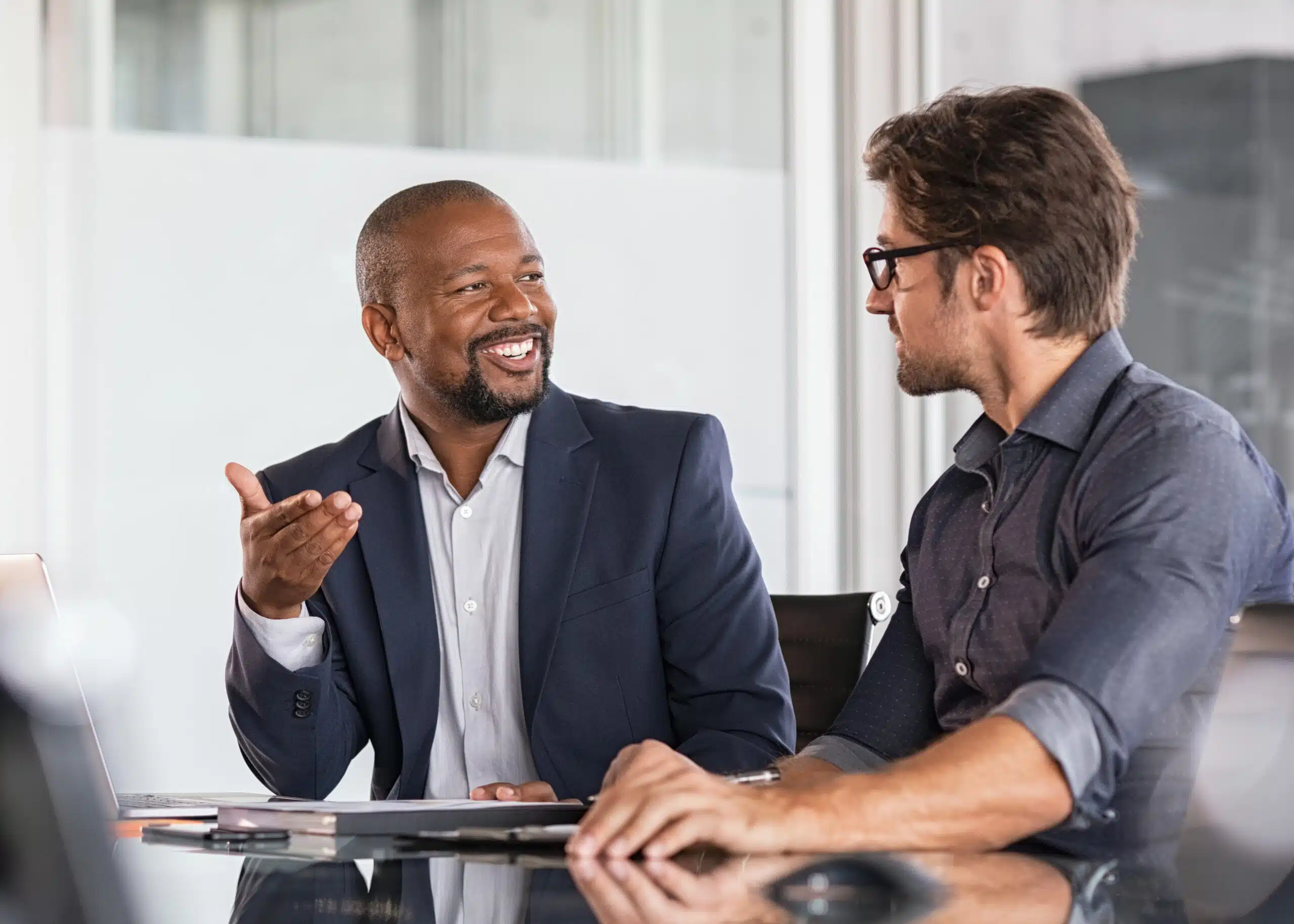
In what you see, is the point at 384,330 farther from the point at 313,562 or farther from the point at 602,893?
the point at 602,893

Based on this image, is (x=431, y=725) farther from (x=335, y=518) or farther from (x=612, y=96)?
(x=612, y=96)

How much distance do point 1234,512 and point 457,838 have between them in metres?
0.72

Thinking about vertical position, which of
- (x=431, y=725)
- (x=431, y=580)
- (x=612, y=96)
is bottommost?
(x=431, y=725)

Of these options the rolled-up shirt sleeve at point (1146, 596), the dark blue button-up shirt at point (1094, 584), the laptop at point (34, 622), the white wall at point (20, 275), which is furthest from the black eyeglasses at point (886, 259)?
the white wall at point (20, 275)

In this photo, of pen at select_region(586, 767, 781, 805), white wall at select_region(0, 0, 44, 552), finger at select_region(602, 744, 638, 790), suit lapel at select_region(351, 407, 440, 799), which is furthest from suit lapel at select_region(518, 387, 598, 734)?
white wall at select_region(0, 0, 44, 552)

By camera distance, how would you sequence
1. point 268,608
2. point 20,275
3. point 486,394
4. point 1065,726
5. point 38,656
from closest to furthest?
point 38,656 < point 1065,726 < point 268,608 < point 486,394 < point 20,275

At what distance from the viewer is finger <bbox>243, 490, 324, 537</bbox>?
5.97 feet

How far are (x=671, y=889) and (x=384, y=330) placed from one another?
1.54 m

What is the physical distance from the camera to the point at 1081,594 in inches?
55.1

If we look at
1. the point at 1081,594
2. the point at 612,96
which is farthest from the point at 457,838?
the point at 612,96

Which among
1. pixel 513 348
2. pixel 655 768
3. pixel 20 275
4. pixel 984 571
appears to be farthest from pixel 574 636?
pixel 20 275

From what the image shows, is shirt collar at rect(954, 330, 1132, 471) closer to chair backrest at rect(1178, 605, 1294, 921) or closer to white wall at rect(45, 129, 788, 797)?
chair backrest at rect(1178, 605, 1294, 921)

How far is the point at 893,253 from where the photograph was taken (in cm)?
183

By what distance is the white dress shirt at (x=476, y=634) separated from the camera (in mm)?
2182
